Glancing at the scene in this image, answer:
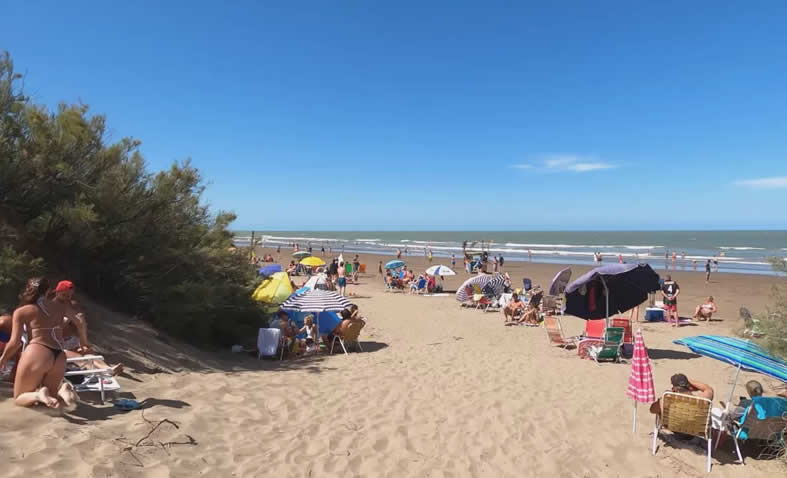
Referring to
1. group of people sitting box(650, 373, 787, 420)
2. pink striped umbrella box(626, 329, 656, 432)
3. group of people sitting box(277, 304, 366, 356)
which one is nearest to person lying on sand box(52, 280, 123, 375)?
group of people sitting box(277, 304, 366, 356)

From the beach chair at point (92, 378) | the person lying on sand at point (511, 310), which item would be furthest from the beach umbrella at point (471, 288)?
the beach chair at point (92, 378)

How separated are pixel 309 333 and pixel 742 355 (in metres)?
6.64

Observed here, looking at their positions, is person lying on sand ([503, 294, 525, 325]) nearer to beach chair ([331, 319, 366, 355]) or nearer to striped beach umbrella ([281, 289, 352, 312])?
beach chair ([331, 319, 366, 355])

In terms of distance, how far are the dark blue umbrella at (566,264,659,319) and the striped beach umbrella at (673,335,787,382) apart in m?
3.70

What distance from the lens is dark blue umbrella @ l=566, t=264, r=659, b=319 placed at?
9234 mm

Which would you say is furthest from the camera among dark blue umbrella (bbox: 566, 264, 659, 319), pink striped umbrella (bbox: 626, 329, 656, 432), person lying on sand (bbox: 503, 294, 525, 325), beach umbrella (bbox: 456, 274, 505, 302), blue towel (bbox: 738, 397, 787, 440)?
beach umbrella (bbox: 456, 274, 505, 302)

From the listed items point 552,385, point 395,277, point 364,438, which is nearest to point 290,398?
point 364,438

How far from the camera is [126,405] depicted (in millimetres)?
4379

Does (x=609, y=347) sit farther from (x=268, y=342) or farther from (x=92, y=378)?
(x=92, y=378)

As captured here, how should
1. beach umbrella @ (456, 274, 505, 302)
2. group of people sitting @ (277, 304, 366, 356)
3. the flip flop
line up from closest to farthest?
the flip flop
group of people sitting @ (277, 304, 366, 356)
beach umbrella @ (456, 274, 505, 302)

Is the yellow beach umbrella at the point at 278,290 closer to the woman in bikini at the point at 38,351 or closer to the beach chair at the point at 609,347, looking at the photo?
the beach chair at the point at 609,347

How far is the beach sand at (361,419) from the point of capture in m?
3.63

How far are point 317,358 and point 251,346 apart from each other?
1.49 meters

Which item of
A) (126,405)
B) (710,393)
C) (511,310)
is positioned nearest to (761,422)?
(710,393)
